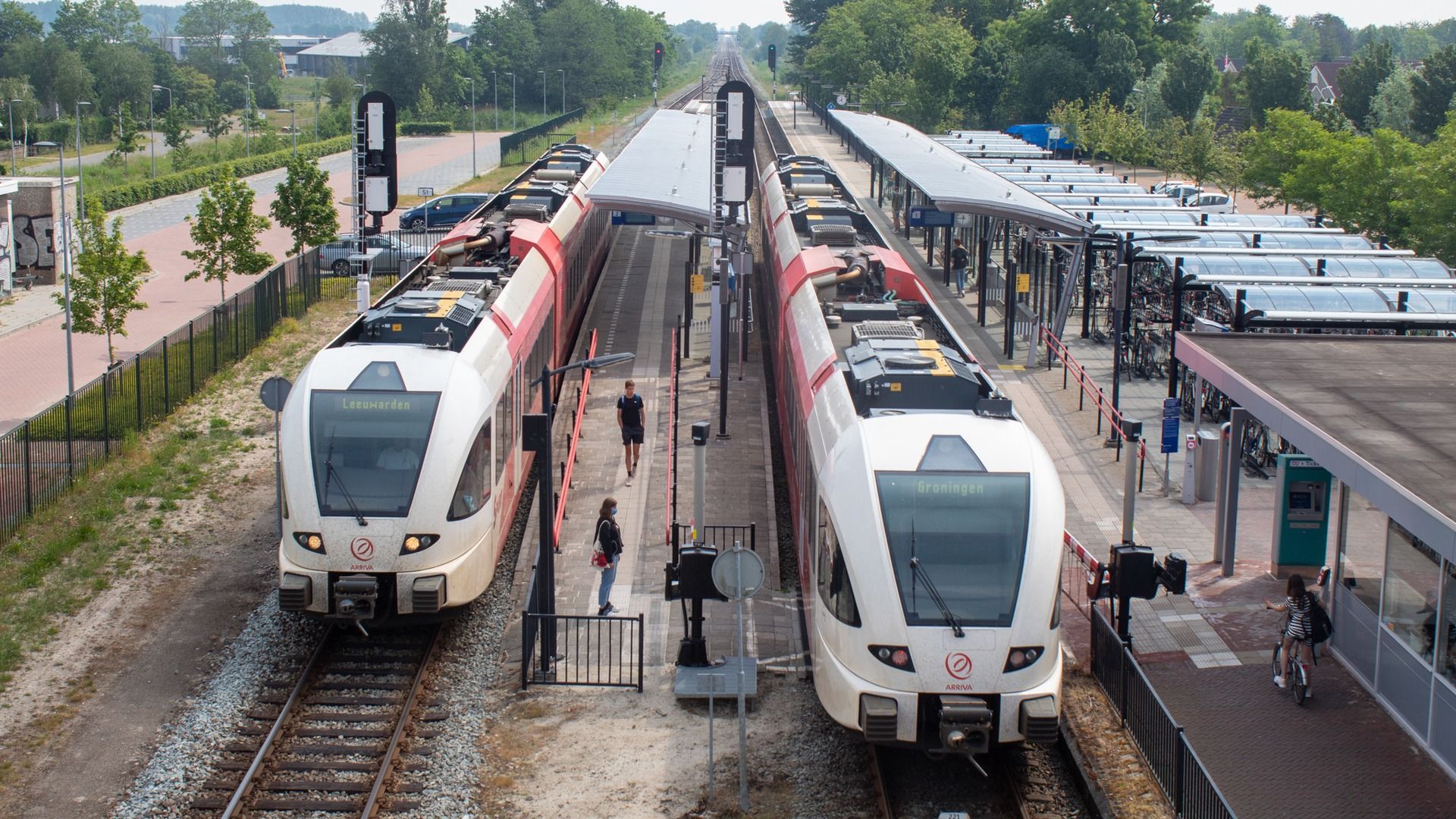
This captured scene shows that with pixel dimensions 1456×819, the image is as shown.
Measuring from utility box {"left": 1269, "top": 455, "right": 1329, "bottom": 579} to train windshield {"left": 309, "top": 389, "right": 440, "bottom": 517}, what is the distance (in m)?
9.44

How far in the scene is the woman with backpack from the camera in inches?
628

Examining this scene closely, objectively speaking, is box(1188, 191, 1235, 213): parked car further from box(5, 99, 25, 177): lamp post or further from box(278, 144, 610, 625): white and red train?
box(5, 99, 25, 177): lamp post

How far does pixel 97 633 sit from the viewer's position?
15680 millimetres

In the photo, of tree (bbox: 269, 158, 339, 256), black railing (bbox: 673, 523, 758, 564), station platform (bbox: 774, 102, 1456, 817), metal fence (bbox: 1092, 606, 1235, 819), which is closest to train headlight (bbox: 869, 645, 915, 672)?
metal fence (bbox: 1092, 606, 1235, 819)

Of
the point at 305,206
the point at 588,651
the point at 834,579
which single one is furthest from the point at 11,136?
the point at 834,579

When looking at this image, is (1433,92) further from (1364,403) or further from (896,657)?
(896,657)

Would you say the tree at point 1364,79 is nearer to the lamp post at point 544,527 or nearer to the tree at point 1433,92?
the tree at point 1433,92

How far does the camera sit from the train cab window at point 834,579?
1191 centimetres

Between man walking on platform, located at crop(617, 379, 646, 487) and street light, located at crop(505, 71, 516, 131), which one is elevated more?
street light, located at crop(505, 71, 516, 131)

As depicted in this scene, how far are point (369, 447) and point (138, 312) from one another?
78.0 feet

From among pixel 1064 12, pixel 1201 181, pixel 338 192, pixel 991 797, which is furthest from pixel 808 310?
pixel 1064 12

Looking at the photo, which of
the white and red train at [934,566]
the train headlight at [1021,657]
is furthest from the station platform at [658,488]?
the train headlight at [1021,657]

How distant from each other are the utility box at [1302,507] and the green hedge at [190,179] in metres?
38.3

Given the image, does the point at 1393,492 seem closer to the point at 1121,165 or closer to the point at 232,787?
the point at 232,787
